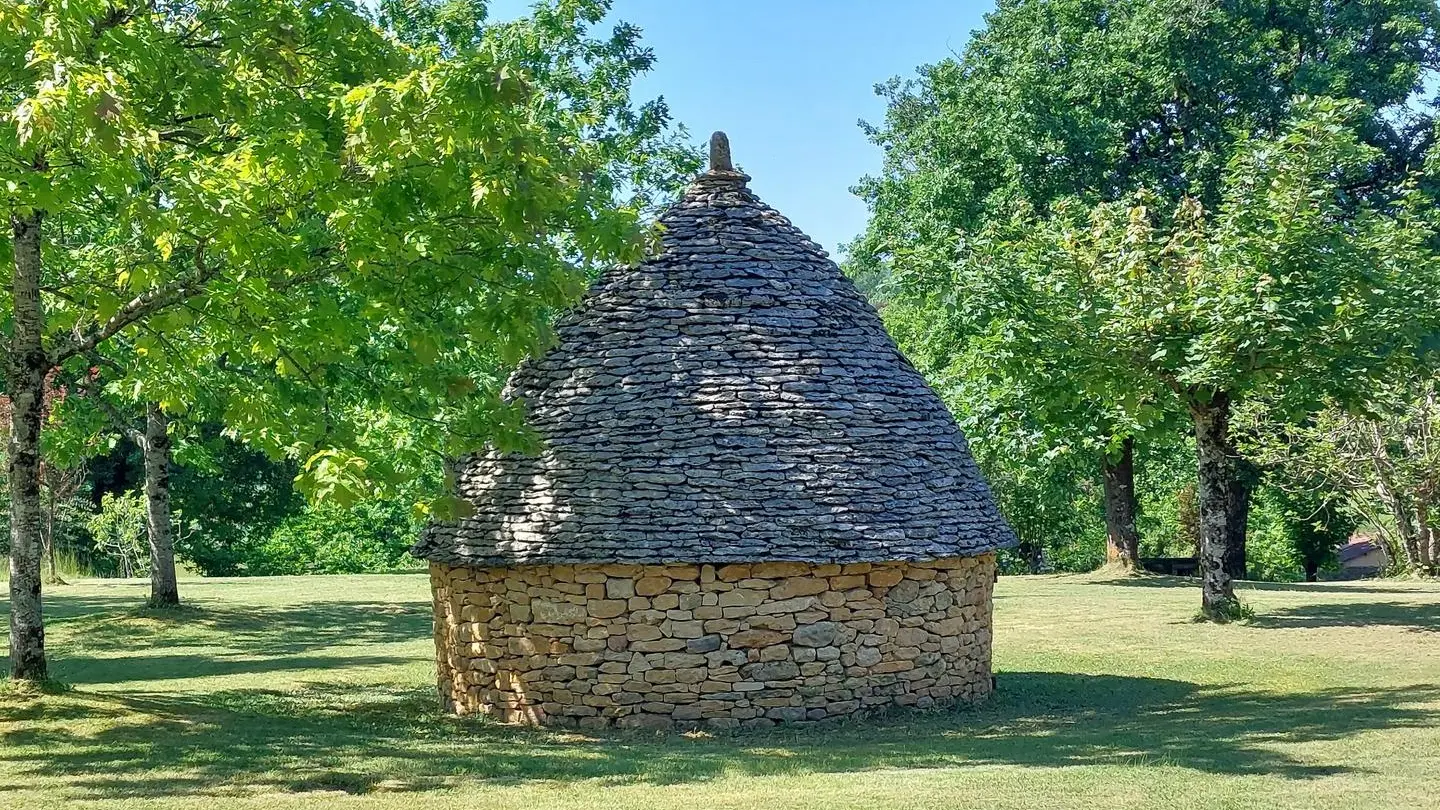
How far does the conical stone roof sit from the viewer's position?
41.6ft

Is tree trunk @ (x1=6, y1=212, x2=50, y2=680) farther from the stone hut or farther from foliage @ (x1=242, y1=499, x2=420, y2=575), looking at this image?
foliage @ (x1=242, y1=499, x2=420, y2=575)

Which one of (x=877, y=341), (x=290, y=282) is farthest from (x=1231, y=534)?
(x=290, y=282)

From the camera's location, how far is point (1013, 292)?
824 inches

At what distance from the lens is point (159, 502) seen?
880 inches

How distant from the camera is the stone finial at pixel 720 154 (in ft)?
49.0

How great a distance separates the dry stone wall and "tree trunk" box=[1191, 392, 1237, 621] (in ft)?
30.2

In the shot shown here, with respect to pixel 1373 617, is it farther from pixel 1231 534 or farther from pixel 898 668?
pixel 898 668

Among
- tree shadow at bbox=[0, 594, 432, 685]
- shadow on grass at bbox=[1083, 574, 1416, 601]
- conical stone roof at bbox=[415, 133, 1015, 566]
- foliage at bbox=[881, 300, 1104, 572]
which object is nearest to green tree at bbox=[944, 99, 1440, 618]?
foliage at bbox=[881, 300, 1104, 572]

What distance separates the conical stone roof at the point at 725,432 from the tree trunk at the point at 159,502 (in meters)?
9.89

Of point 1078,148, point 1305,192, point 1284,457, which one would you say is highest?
point 1078,148

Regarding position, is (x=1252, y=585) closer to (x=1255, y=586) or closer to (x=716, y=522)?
(x=1255, y=586)

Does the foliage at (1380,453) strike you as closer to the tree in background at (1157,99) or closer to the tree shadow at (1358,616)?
the tree in background at (1157,99)

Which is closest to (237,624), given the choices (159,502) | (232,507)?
(159,502)

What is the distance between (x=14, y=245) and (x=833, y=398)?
7.58 m
